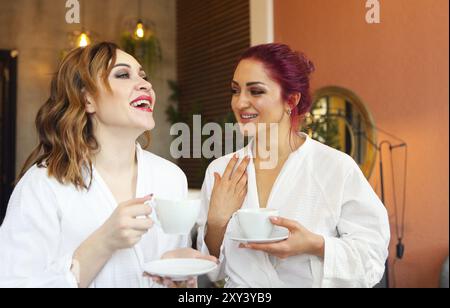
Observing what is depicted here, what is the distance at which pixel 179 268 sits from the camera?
62 cm

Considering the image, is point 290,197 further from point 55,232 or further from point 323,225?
point 55,232

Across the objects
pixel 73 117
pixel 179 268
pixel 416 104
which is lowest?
pixel 179 268

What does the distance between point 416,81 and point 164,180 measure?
103cm

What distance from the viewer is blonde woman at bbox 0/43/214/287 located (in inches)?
25.8

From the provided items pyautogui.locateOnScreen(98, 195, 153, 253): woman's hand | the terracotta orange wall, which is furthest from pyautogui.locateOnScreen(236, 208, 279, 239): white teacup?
the terracotta orange wall

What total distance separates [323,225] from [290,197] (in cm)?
6

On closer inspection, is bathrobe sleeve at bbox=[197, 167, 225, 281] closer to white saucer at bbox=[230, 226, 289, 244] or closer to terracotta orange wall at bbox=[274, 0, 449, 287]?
white saucer at bbox=[230, 226, 289, 244]

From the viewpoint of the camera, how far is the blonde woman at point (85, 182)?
0.65 metres

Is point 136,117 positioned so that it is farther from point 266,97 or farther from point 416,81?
point 416,81

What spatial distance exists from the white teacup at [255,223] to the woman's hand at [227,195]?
0.33 ft

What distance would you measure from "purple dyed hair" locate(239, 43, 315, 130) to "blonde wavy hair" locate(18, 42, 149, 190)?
0.65ft

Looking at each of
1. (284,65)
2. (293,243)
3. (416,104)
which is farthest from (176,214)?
(416,104)

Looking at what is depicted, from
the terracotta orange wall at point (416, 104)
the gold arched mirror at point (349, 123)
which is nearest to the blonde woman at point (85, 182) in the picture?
the terracotta orange wall at point (416, 104)

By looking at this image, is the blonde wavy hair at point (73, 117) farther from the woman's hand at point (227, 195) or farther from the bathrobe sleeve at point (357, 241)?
the bathrobe sleeve at point (357, 241)
